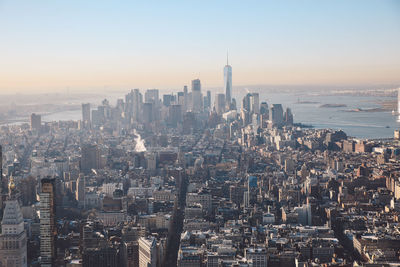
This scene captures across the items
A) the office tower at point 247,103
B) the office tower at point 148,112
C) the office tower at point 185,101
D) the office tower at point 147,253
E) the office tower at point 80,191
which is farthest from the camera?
the office tower at point 185,101

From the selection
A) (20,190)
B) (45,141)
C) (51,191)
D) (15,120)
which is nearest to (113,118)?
(45,141)

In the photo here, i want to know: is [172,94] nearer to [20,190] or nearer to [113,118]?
[113,118]

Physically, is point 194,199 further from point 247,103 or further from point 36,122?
point 247,103

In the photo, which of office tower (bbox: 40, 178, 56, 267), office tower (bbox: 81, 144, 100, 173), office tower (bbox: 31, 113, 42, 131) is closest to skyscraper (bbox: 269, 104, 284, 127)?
office tower (bbox: 81, 144, 100, 173)

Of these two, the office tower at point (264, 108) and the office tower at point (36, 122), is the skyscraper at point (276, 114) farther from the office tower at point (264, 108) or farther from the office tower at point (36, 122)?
the office tower at point (36, 122)

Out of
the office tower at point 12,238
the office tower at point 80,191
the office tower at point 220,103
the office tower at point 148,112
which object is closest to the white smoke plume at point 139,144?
the office tower at point 148,112

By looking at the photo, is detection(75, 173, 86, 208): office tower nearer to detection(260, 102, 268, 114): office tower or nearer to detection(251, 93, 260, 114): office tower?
detection(260, 102, 268, 114): office tower
